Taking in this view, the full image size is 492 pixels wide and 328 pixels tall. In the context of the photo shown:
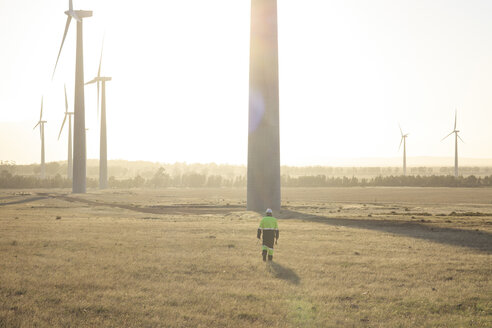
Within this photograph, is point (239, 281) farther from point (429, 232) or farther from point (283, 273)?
point (429, 232)

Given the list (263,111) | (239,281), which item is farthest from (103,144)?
(239,281)

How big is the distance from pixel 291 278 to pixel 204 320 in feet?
18.4

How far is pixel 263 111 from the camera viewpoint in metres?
53.5

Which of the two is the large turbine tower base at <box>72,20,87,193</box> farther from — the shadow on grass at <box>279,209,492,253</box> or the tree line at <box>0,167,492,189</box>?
the shadow on grass at <box>279,209,492,253</box>

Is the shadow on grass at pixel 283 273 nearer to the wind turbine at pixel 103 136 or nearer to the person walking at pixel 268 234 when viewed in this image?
the person walking at pixel 268 234

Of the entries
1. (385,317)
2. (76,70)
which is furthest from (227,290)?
(76,70)

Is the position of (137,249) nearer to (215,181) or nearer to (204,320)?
(204,320)

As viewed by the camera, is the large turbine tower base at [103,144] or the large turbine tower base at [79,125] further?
the large turbine tower base at [103,144]

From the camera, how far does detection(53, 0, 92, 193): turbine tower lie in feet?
277

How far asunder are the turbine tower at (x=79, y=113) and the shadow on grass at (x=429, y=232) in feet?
171

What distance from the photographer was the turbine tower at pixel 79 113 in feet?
277

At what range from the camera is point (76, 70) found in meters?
86.8

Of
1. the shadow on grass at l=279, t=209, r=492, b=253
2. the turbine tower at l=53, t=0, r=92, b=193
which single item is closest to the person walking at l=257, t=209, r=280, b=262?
the shadow on grass at l=279, t=209, r=492, b=253

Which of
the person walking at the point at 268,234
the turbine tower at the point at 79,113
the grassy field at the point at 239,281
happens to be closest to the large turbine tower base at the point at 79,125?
the turbine tower at the point at 79,113
